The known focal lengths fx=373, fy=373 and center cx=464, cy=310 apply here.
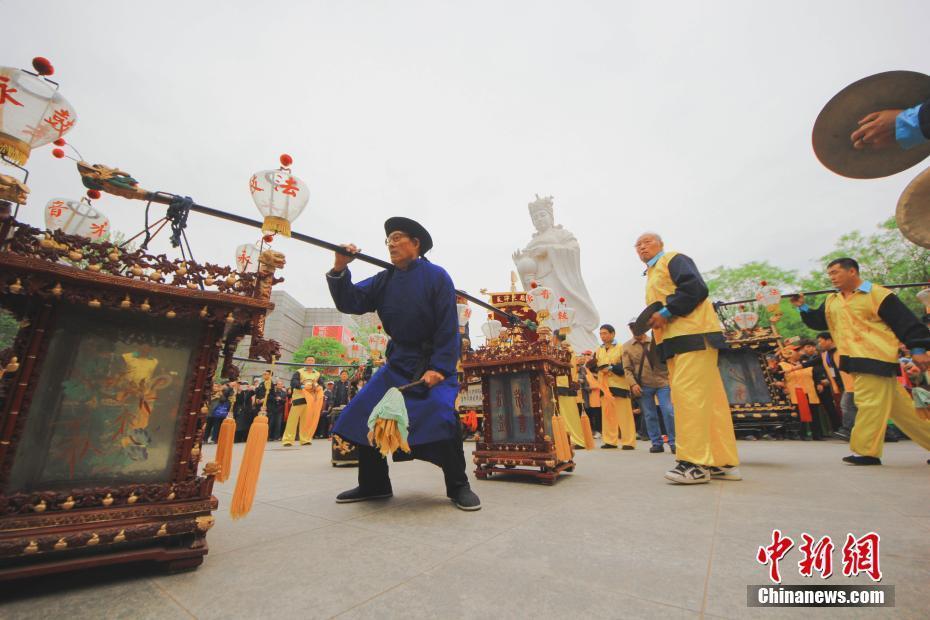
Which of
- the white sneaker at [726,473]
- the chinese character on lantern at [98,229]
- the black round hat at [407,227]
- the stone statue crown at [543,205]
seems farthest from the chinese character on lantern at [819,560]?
the stone statue crown at [543,205]

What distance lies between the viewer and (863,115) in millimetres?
1526

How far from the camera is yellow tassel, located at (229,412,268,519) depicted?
168cm

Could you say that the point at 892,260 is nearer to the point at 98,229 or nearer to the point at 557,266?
the point at 557,266

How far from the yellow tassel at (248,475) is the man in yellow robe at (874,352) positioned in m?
4.77

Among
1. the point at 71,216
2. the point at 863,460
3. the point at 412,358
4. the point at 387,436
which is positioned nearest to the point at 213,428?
the point at 71,216

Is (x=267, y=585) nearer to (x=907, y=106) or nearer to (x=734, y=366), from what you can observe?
(x=907, y=106)

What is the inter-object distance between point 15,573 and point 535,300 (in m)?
4.88

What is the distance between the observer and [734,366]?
6.23 meters

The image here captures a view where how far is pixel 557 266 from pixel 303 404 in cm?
1413

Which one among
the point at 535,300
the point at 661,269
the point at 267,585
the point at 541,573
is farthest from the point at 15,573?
the point at 535,300

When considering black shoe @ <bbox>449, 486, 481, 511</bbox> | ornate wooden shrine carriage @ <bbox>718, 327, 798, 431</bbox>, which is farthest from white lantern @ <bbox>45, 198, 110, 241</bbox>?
ornate wooden shrine carriage @ <bbox>718, 327, 798, 431</bbox>

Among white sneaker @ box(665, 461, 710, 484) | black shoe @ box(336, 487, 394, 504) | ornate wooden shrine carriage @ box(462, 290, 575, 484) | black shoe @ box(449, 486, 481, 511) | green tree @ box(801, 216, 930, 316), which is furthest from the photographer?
green tree @ box(801, 216, 930, 316)

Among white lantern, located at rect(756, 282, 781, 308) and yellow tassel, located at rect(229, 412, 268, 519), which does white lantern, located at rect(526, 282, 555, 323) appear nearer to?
yellow tassel, located at rect(229, 412, 268, 519)

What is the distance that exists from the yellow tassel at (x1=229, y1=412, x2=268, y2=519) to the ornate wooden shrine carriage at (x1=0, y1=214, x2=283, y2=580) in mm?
124
